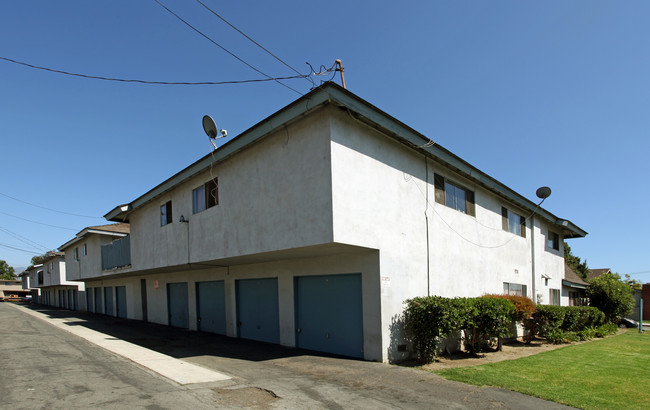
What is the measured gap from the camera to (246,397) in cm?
693

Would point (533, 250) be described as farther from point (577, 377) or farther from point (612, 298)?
point (577, 377)

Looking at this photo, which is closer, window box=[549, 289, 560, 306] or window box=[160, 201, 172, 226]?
window box=[160, 201, 172, 226]

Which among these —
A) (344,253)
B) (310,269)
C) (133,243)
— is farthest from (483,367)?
(133,243)

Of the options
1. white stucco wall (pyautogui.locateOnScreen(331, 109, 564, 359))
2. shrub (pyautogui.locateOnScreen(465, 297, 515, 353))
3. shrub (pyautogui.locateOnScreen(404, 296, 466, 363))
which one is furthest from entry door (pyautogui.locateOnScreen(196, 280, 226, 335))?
shrub (pyautogui.locateOnScreen(465, 297, 515, 353))

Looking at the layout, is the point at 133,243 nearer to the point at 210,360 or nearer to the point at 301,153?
the point at 210,360

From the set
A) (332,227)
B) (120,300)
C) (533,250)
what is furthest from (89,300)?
(533,250)

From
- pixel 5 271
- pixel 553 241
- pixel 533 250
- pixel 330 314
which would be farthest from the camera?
pixel 5 271

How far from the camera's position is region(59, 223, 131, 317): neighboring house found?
2220 centimetres

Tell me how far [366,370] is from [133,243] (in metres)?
15.2

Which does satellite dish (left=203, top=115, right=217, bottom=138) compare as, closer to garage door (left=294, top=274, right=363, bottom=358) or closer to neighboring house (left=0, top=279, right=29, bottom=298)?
garage door (left=294, top=274, right=363, bottom=358)

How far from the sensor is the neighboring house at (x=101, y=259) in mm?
22203

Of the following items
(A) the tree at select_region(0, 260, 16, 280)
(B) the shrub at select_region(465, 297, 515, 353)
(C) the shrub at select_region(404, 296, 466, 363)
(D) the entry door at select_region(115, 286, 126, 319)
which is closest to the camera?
(C) the shrub at select_region(404, 296, 466, 363)

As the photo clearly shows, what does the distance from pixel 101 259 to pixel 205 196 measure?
624 inches

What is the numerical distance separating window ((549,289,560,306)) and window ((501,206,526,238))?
4.75 metres
